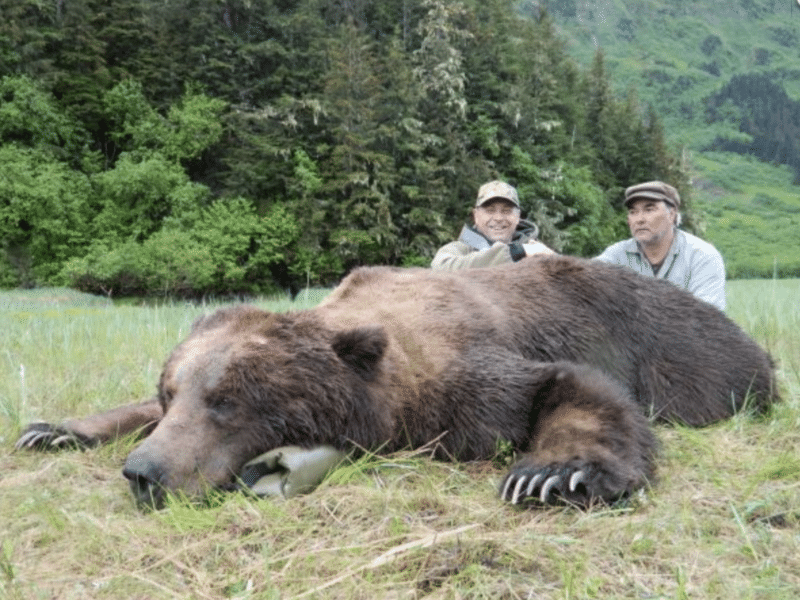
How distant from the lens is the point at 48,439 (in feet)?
10.1

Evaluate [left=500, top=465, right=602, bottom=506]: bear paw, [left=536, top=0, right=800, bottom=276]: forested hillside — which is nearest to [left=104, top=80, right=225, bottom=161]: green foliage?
[left=500, top=465, right=602, bottom=506]: bear paw

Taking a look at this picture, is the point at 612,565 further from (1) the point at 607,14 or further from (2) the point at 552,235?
(1) the point at 607,14

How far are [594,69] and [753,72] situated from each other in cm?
7914

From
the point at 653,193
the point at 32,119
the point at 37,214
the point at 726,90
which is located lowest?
the point at 37,214

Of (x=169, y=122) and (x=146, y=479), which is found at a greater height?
(x=146, y=479)

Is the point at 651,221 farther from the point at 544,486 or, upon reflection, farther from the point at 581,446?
the point at 544,486

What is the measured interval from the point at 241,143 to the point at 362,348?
91.3 feet

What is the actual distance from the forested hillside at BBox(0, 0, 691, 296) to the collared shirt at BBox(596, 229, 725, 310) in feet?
67.1

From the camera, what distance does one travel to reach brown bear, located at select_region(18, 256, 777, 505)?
2.47 meters

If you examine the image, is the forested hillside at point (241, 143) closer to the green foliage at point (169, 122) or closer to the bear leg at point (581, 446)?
the green foliage at point (169, 122)

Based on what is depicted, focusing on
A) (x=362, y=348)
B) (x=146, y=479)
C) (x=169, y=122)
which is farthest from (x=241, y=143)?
(x=146, y=479)

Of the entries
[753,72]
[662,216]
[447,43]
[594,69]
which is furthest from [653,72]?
[662,216]

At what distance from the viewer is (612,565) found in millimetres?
1957

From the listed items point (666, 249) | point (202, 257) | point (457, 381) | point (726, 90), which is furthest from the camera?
point (726, 90)
